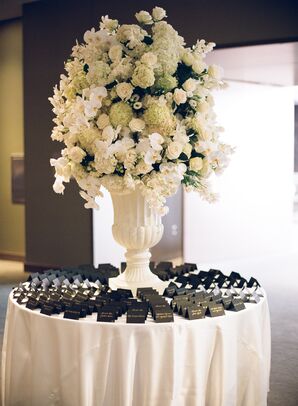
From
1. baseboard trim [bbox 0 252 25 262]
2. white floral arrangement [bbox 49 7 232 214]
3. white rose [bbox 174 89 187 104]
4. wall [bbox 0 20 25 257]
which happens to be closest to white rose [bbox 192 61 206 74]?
white floral arrangement [bbox 49 7 232 214]

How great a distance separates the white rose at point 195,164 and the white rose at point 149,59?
43 cm

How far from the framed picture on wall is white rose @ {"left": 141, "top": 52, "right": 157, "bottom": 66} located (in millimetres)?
7394

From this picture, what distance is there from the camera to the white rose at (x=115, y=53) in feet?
8.29

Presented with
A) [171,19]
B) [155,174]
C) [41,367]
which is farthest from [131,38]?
[171,19]

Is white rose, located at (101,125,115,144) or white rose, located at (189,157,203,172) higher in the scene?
white rose, located at (101,125,115,144)

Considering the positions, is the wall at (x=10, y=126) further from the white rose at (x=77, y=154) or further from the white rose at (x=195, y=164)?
the white rose at (x=195, y=164)

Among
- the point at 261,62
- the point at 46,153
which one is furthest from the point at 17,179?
the point at 261,62

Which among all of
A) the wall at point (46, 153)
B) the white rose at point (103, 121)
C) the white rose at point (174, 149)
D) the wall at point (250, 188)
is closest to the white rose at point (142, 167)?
the white rose at point (174, 149)

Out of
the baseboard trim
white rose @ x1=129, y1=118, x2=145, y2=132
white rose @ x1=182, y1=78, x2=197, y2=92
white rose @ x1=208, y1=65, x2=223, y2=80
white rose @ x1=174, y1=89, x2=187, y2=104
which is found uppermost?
white rose @ x1=208, y1=65, x2=223, y2=80

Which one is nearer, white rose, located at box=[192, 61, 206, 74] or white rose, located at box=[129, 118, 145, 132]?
white rose, located at box=[129, 118, 145, 132]

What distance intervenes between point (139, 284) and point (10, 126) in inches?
291

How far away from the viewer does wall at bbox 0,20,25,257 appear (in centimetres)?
955

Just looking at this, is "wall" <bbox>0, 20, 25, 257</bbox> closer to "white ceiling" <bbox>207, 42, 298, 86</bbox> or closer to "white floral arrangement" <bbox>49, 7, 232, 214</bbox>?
"white ceiling" <bbox>207, 42, 298, 86</bbox>

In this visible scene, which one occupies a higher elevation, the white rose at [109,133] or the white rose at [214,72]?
the white rose at [214,72]
